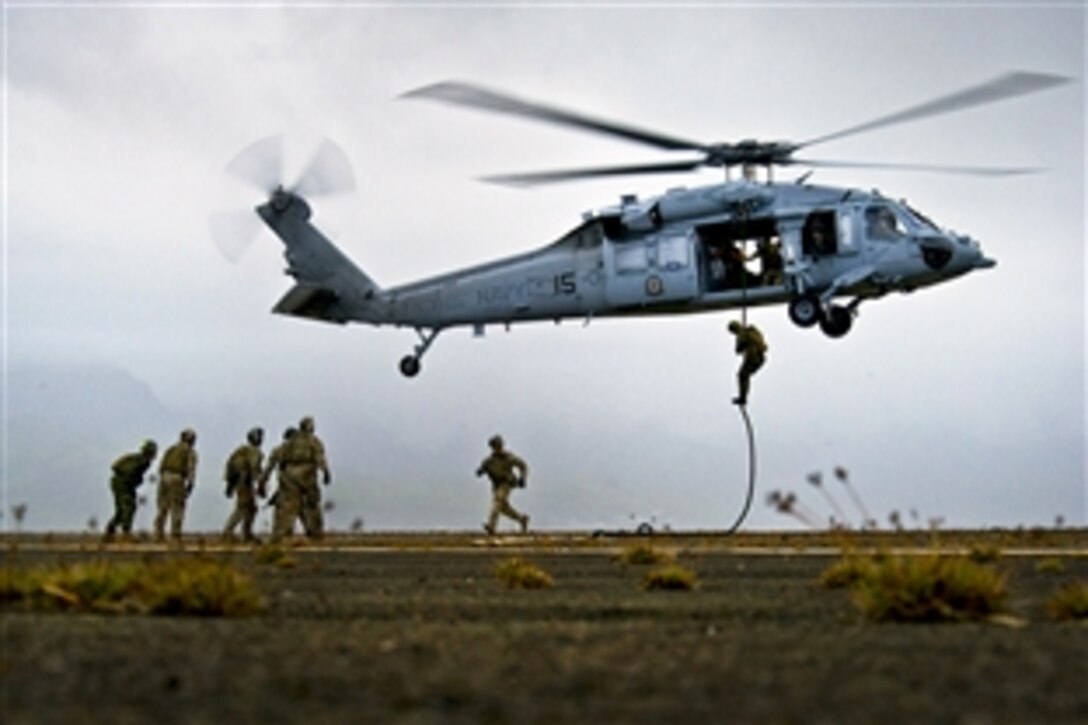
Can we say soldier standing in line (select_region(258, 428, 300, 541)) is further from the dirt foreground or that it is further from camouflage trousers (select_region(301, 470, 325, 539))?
the dirt foreground

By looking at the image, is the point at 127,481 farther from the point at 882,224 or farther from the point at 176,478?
the point at 882,224

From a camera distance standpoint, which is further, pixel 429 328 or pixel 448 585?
pixel 429 328

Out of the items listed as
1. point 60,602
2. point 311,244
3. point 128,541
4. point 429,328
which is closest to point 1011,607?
point 60,602

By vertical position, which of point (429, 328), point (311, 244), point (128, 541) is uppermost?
point (311, 244)

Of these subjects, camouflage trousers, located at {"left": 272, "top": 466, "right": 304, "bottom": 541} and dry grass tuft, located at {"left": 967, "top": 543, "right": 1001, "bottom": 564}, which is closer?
dry grass tuft, located at {"left": 967, "top": 543, "right": 1001, "bottom": 564}

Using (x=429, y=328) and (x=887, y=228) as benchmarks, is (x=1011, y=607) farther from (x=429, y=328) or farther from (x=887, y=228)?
(x=429, y=328)

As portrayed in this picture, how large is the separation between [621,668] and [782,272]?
74.2 ft

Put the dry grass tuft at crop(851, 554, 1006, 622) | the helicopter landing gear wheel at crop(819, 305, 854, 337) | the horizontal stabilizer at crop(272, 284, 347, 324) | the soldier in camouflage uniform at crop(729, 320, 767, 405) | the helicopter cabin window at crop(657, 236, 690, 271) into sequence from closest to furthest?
the dry grass tuft at crop(851, 554, 1006, 622) → the soldier in camouflage uniform at crop(729, 320, 767, 405) → the helicopter landing gear wheel at crop(819, 305, 854, 337) → the helicopter cabin window at crop(657, 236, 690, 271) → the horizontal stabilizer at crop(272, 284, 347, 324)

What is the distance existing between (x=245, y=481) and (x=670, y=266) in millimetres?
9239

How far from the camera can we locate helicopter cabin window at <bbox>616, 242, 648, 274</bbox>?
29250 millimetres

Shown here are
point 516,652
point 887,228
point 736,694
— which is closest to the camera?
point 736,694

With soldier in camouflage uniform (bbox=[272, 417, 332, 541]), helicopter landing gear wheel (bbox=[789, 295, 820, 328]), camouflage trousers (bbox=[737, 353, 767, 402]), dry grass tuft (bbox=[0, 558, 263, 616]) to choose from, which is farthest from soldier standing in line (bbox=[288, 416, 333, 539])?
dry grass tuft (bbox=[0, 558, 263, 616])

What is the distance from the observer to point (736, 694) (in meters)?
5.33

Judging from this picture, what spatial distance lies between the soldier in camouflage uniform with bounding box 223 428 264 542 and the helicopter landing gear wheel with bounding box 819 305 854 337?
10.5 meters
